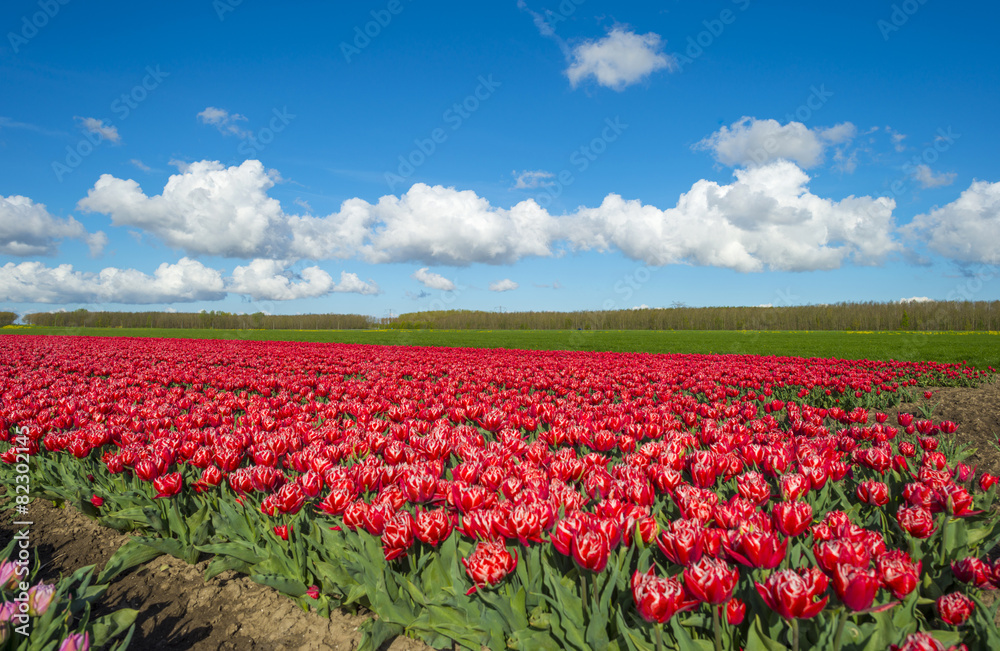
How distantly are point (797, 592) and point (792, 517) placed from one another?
2.28 ft

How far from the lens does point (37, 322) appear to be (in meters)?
132

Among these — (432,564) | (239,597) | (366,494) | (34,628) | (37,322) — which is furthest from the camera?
(37,322)

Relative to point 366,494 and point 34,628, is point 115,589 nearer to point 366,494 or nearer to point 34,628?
point 34,628

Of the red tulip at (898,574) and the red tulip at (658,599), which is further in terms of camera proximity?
the red tulip at (898,574)

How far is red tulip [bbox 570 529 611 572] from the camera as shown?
2080 mm

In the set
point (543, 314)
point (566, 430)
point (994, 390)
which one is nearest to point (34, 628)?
point (566, 430)

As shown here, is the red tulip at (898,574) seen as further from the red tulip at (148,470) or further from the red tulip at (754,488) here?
the red tulip at (148,470)

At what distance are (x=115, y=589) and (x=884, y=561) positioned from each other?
468 centimetres

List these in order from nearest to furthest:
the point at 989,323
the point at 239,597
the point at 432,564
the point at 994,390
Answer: the point at 432,564
the point at 239,597
the point at 994,390
the point at 989,323

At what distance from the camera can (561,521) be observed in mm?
2199

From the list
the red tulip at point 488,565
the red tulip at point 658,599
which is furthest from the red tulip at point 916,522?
the red tulip at point 488,565

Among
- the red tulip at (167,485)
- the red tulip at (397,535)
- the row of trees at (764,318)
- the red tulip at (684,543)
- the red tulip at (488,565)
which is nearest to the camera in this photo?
the red tulip at (684,543)

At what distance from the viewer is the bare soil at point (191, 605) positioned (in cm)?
299

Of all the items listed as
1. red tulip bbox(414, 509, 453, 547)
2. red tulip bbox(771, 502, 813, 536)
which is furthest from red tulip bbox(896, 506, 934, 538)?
red tulip bbox(414, 509, 453, 547)
